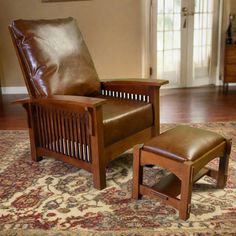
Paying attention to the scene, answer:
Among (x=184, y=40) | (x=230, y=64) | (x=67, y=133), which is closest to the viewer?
(x=67, y=133)

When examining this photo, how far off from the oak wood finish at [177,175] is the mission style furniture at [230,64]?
2554 mm

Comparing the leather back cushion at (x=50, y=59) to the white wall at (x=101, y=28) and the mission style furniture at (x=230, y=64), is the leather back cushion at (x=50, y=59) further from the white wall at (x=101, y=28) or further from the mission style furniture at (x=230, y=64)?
the mission style furniture at (x=230, y=64)

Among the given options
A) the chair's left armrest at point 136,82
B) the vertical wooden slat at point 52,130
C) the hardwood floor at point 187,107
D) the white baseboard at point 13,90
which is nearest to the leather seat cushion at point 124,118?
the chair's left armrest at point 136,82

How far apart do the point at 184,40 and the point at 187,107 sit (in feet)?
3.89

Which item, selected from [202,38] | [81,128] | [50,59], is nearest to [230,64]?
[202,38]

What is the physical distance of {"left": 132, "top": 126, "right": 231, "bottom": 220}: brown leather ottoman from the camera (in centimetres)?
162

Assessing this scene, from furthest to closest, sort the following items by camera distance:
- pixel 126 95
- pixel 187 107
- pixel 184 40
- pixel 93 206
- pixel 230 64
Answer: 1. pixel 184 40
2. pixel 230 64
3. pixel 187 107
4. pixel 126 95
5. pixel 93 206

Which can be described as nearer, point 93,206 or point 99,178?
point 93,206

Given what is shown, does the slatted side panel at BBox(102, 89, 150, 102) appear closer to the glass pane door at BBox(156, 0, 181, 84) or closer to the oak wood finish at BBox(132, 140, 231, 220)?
the oak wood finish at BBox(132, 140, 231, 220)

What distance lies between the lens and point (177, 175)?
1.64 meters

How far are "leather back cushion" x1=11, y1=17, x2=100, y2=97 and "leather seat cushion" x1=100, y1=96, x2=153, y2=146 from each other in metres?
0.29

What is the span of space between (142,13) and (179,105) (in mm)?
1301

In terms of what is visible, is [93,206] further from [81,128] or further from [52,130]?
[52,130]

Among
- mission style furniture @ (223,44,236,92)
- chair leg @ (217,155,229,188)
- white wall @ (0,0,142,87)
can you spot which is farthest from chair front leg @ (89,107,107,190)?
mission style furniture @ (223,44,236,92)
